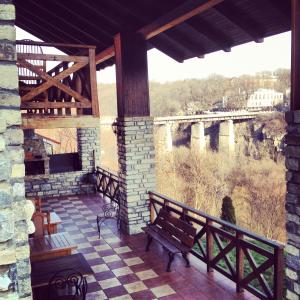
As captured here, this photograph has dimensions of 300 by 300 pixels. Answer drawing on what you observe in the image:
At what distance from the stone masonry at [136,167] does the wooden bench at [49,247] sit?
2.26m

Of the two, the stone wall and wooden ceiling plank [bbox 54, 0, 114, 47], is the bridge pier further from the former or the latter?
wooden ceiling plank [bbox 54, 0, 114, 47]

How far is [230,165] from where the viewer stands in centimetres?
3547

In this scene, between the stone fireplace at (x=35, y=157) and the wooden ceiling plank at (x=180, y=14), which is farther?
the stone fireplace at (x=35, y=157)

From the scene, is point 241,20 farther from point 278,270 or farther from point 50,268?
point 50,268

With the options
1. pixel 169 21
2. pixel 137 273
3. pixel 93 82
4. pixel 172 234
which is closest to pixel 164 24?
pixel 169 21

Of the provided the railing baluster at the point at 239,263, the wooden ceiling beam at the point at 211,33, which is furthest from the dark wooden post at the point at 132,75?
the railing baluster at the point at 239,263

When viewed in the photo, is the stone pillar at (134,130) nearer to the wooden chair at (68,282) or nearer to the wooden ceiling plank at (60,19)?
the wooden ceiling plank at (60,19)

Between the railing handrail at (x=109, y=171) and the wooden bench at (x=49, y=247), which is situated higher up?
the railing handrail at (x=109, y=171)

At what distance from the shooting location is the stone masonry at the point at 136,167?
25.3 ft

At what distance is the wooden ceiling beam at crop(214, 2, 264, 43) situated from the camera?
6.02 meters

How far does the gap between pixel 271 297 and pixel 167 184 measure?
90.3 feet

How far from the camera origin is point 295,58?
153 inches

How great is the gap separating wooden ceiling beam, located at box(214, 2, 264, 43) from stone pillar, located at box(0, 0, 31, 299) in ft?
15.8

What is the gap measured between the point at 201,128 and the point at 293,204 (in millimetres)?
33994
